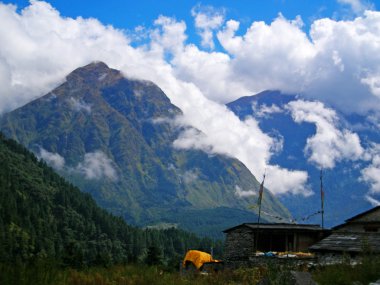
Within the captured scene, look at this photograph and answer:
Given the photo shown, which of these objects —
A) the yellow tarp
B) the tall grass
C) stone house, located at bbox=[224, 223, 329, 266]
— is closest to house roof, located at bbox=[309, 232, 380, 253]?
stone house, located at bbox=[224, 223, 329, 266]

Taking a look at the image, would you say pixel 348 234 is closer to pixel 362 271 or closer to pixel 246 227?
pixel 246 227

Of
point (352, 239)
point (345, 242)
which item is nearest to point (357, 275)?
point (345, 242)

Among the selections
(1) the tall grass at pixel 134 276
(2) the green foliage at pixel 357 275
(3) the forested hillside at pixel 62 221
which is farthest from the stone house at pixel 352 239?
(3) the forested hillside at pixel 62 221

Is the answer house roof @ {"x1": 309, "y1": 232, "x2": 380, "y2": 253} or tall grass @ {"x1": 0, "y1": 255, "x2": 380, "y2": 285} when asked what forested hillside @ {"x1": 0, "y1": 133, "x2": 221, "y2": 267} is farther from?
tall grass @ {"x1": 0, "y1": 255, "x2": 380, "y2": 285}

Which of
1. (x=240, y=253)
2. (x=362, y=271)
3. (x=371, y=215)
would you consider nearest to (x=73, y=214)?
(x=240, y=253)

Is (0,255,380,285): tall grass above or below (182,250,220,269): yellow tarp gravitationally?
below

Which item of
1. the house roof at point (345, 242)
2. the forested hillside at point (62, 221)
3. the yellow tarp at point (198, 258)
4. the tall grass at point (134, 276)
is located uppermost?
the forested hillside at point (62, 221)

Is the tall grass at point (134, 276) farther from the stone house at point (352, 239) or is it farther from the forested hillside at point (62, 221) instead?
the forested hillside at point (62, 221)

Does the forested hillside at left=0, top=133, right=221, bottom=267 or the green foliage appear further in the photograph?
the forested hillside at left=0, top=133, right=221, bottom=267

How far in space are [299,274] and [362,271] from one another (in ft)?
11.5

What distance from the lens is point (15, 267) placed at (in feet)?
28.8

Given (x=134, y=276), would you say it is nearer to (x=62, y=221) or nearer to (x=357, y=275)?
(x=357, y=275)

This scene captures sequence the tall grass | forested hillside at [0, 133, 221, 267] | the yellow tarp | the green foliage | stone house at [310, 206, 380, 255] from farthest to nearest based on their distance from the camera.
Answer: forested hillside at [0, 133, 221, 267]
the yellow tarp
stone house at [310, 206, 380, 255]
the green foliage
the tall grass

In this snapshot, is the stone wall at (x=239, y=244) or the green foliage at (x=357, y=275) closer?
the green foliage at (x=357, y=275)
